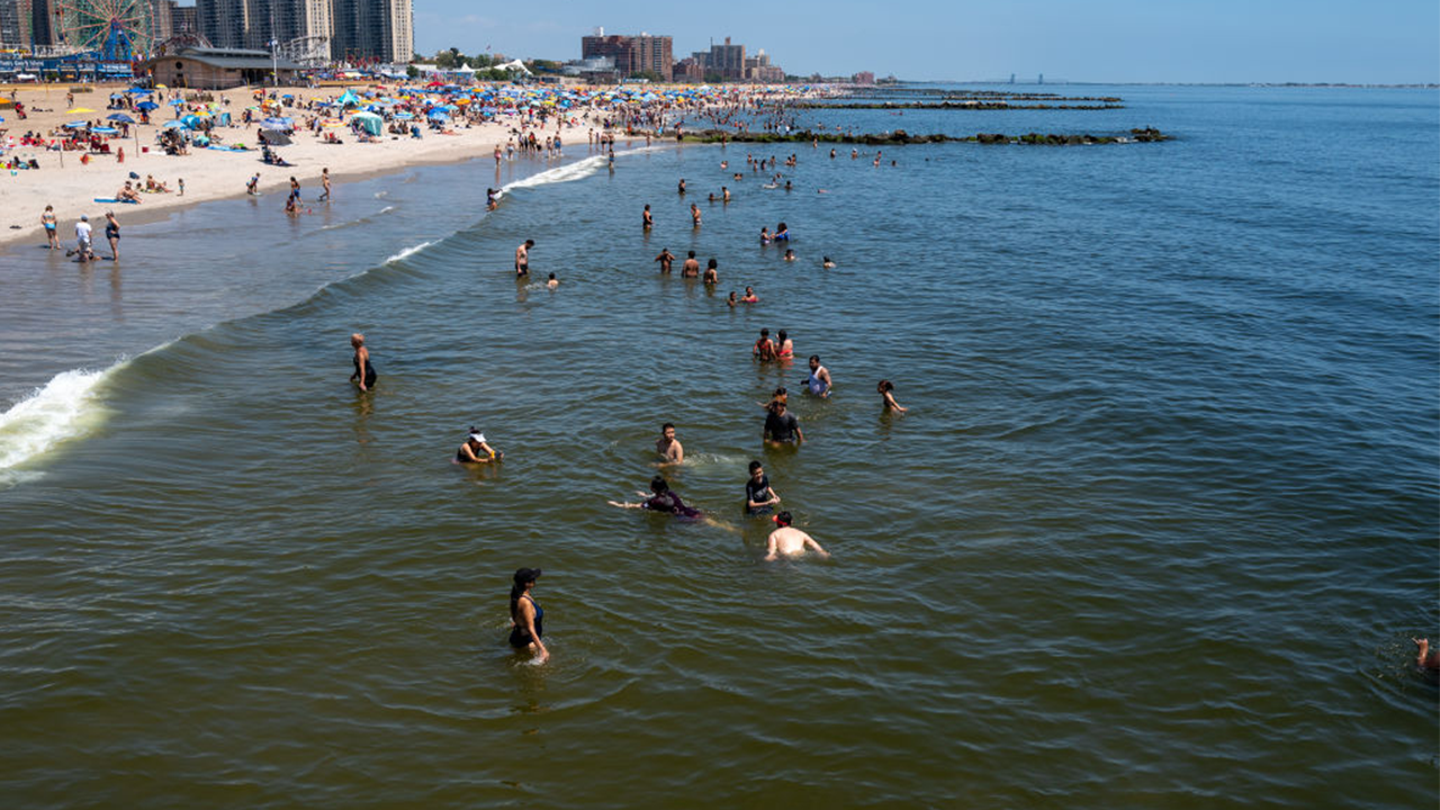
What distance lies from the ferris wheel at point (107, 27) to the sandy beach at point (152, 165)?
34647 millimetres

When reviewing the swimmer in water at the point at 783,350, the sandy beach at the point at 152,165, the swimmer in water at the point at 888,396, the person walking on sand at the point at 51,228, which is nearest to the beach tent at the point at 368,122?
the sandy beach at the point at 152,165

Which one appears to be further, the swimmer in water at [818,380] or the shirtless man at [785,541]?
the swimmer in water at [818,380]

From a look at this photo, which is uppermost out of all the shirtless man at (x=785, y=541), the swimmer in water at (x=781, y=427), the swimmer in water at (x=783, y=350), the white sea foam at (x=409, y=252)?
the white sea foam at (x=409, y=252)

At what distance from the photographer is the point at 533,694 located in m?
11.8

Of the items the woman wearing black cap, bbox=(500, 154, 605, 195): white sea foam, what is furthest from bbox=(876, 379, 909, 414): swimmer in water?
bbox=(500, 154, 605, 195): white sea foam

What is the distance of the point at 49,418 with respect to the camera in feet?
65.0

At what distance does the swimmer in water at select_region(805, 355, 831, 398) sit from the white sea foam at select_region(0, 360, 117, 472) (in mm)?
15094

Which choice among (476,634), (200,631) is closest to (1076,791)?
(476,634)

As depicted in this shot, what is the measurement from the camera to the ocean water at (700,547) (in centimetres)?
1090

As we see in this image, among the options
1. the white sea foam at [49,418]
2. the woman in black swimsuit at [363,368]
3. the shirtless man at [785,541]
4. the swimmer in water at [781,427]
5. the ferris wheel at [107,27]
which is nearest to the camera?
the shirtless man at [785,541]

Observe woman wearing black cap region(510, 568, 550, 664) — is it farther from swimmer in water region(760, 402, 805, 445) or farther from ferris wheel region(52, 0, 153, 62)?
ferris wheel region(52, 0, 153, 62)

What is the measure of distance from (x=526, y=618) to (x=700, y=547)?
416 cm

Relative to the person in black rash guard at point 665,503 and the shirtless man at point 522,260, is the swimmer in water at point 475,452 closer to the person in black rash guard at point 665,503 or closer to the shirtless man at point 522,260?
the person in black rash guard at point 665,503

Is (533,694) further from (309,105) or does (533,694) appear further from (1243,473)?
(309,105)
